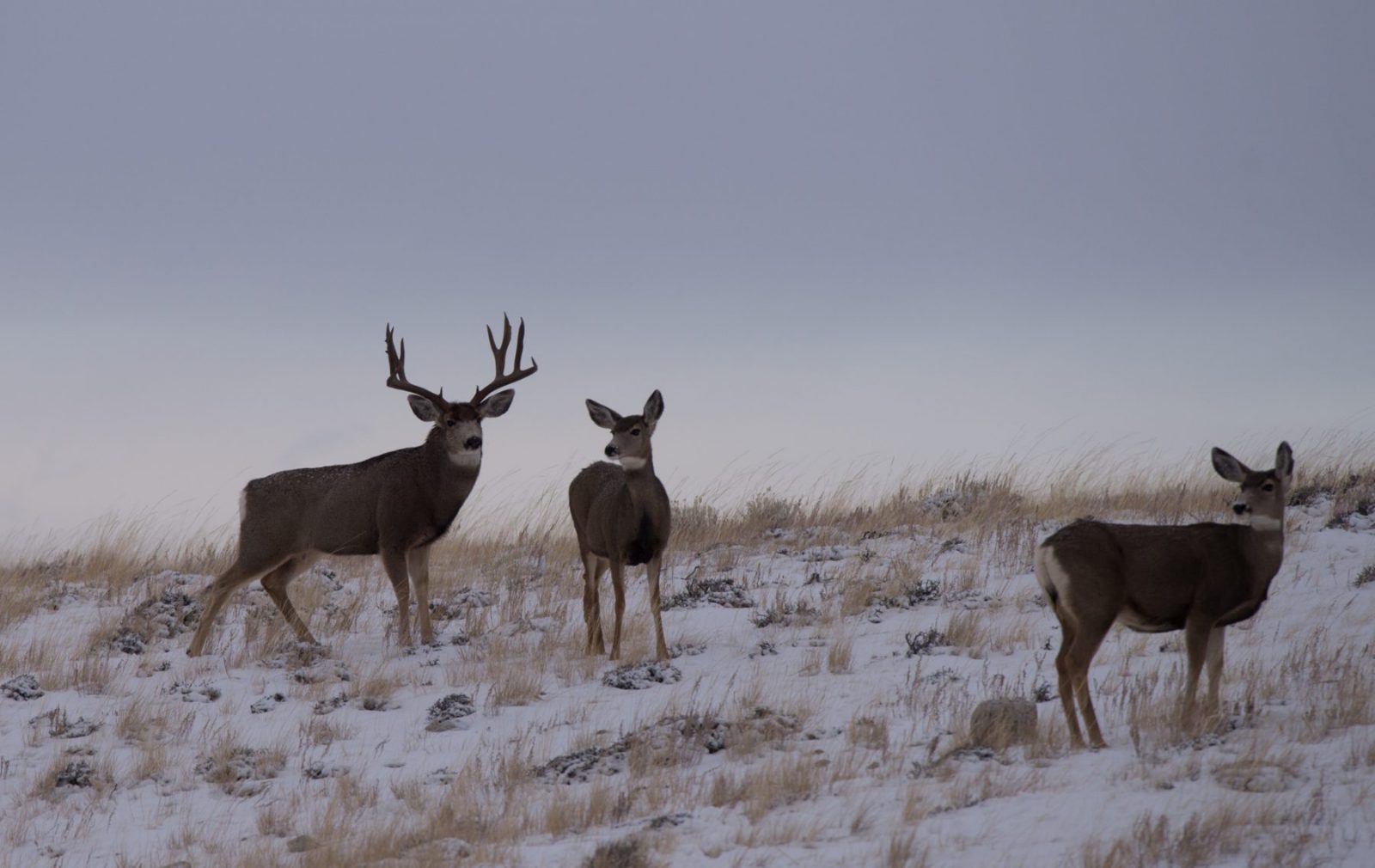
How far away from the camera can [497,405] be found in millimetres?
12359

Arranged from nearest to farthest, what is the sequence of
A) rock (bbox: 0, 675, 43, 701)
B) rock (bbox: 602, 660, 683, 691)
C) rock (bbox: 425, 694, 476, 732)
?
rock (bbox: 425, 694, 476, 732)
rock (bbox: 602, 660, 683, 691)
rock (bbox: 0, 675, 43, 701)

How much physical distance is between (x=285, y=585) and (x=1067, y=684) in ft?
23.0

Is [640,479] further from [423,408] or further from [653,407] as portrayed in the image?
[423,408]

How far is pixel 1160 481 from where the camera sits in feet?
50.3

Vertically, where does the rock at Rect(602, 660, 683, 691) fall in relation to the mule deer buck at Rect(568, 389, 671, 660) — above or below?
below

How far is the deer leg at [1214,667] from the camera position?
726 cm

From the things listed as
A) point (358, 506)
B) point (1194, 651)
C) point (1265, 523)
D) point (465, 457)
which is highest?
point (465, 457)

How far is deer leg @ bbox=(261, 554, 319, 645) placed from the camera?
11.4m

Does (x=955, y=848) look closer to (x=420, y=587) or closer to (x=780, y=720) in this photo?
(x=780, y=720)

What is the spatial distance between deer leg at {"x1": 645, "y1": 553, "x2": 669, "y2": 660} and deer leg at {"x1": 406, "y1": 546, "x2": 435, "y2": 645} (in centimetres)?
200

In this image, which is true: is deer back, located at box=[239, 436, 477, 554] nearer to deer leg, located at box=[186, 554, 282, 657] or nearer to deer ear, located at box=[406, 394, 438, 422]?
deer leg, located at box=[186, 554, 282, 657]

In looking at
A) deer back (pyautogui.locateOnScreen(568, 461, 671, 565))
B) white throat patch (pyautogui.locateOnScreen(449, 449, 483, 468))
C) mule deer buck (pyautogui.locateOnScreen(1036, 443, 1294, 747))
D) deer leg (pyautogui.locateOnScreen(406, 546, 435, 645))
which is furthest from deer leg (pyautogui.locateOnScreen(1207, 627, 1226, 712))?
white throat patch (pyautogui.locateOnScreen(449, 449, 483, 468))

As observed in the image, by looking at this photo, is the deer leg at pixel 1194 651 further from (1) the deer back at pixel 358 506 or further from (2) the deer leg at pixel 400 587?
(1) the deer back at pixel 358 506

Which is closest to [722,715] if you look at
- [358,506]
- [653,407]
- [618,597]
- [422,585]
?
[618,597]
